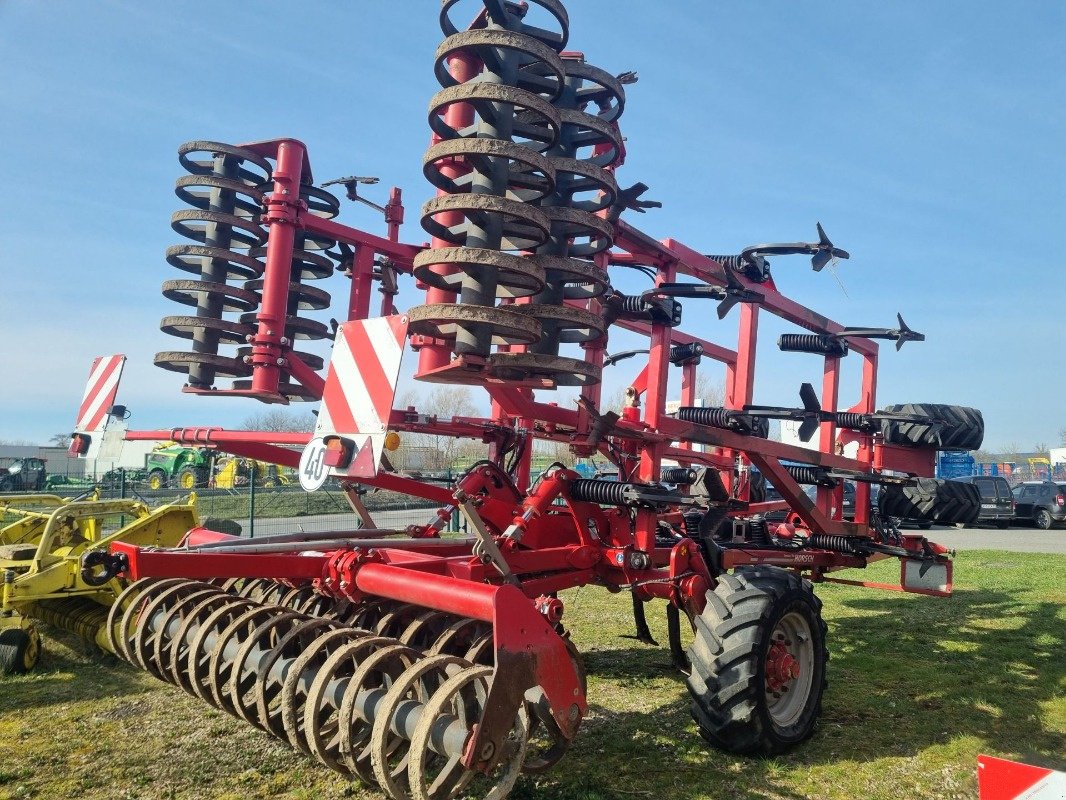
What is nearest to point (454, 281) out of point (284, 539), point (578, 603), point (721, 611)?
point (284, 539)

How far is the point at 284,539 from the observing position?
4.36 m

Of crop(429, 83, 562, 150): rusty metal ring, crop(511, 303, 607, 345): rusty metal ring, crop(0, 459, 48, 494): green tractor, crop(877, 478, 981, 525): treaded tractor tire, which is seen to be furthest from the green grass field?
crop(0, 459, 48, 494): green tractor

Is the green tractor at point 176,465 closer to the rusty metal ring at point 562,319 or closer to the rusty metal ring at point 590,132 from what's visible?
the rusty metal ring at point 562,319

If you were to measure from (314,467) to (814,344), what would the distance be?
513 centimetres

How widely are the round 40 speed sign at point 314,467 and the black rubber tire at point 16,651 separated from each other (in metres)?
4.25

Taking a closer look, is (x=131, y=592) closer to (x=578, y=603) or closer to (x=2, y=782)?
(x=2, y=782)

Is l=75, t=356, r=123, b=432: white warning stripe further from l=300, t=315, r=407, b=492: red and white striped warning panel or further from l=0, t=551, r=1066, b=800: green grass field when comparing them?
l=300, t=315, r=407, b=492: red and white striped warning panel

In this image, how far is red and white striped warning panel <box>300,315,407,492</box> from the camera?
10.5ft

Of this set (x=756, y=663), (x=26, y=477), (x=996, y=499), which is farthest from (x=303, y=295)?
(x=26, y=477)

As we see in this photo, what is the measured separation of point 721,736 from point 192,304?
Answer: 479 cm

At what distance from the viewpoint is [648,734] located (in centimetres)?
456

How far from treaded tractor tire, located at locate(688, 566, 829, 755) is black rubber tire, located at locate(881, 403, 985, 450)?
9.58 feet

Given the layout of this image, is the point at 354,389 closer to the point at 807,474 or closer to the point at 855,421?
the point at 807,474

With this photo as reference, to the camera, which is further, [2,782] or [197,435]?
[197,435]
